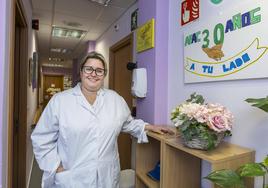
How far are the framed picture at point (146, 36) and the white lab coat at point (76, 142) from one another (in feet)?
2.43

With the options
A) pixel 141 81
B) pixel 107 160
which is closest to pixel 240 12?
pixel 141 81

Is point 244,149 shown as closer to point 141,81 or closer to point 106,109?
point 106,109

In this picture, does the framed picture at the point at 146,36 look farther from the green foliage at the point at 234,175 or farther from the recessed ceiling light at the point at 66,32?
the recessed ceiling light at the point at 66,32

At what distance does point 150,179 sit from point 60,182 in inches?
26.4

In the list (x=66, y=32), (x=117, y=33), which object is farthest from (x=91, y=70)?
(x=66, y=32)

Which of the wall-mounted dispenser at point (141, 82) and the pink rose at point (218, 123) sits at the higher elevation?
the wall-mounted dispenser at point (141, 82)

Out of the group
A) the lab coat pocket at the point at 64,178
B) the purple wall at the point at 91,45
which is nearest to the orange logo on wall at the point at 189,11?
the lab coat pocket at the point at 64,178

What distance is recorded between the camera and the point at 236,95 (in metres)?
1.14

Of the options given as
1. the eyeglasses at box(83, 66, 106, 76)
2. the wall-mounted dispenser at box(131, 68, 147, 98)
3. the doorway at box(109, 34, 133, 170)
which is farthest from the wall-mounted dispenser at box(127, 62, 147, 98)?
the doorway at box(109, 34, 133, 170)

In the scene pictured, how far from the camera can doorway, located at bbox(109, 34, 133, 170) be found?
283cm

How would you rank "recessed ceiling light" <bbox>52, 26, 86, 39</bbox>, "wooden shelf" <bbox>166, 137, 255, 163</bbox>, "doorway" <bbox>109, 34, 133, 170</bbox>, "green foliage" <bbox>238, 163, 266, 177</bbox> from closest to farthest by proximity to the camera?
"green foliage" <bbox>238, 163, 266, 177</bbox> → "wooden shelf" <bbox>166, 137, 255, 163</bbox> → "doorway" <bbox>109, 34, 133, 170</bbox> → "recessed ceiling light" <bbox>52, 26, 86, 39</bbox>

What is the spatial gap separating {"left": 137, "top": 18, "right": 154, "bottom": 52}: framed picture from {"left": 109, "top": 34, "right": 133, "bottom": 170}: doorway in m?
0.55

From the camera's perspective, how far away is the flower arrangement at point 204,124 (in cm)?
99

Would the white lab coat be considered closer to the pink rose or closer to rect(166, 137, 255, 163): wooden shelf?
rect(166, 137, 255, 163): wooden shelf
